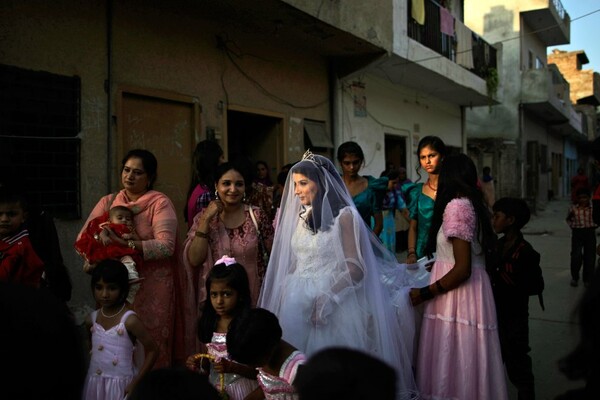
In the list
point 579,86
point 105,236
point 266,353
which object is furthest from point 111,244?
point 579,86

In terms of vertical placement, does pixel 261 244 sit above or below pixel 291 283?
above

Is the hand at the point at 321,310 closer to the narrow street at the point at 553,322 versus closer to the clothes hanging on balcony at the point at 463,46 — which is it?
the narrow street at the point at 553,322

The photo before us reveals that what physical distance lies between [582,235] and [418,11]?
18.1 feet

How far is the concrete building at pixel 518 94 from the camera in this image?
19.0 metres

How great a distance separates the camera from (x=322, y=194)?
119 inches

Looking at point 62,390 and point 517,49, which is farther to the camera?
point 517,49

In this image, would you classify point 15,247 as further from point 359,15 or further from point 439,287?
point 359,15

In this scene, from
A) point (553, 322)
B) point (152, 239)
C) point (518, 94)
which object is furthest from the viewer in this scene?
point (518, 94)

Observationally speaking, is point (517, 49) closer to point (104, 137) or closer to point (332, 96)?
point (332, 96)

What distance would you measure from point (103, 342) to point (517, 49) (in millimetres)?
20703

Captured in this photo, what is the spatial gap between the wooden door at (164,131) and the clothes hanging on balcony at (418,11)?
18.5 feet

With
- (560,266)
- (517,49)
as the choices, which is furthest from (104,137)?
(517,49)

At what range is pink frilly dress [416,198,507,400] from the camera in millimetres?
2924

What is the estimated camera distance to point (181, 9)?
6.12m
